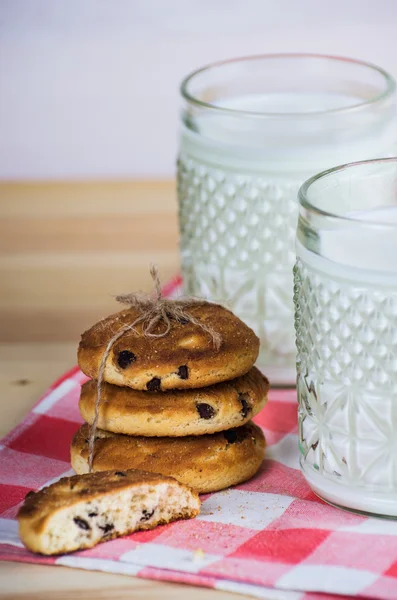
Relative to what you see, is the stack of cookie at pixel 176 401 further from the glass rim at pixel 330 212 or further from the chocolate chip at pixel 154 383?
the glass rim at pixel 330 212

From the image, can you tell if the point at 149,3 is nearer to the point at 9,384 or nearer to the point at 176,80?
the point at 176,80

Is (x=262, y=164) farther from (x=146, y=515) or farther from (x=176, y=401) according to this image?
(x=146, y=515)

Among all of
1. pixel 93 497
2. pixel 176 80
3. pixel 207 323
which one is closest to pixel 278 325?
pixel 207 323

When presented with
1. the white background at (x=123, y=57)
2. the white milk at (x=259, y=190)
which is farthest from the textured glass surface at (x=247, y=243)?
the white background at (x=123, y=57)

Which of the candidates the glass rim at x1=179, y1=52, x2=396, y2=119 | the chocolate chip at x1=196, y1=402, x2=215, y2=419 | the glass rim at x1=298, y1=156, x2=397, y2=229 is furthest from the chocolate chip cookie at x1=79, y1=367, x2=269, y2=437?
the glass rim at x1=179, y1=52, x2=396, y2=119

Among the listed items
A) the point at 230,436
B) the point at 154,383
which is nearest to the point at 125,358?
the point at 154,383
